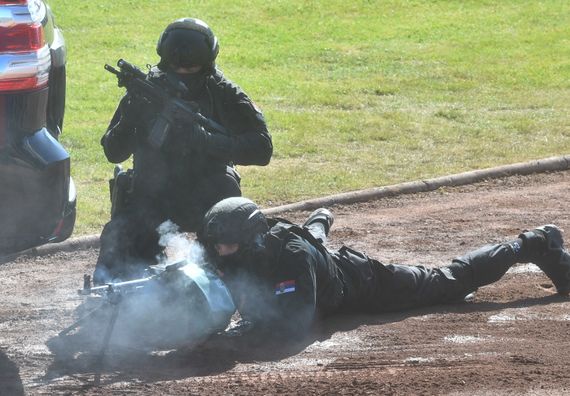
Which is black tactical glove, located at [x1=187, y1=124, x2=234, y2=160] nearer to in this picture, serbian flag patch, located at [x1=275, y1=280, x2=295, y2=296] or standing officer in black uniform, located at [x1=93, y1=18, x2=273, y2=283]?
standing officer in black uniform, located at [x1=93, y1=18, x2=273, y2=283]

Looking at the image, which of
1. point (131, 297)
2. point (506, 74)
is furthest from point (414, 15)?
point (131, 297)

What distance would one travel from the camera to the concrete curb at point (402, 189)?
8.93m

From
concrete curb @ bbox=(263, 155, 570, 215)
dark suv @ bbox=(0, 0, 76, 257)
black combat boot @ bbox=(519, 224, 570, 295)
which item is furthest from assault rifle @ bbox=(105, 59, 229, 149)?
concrete curb @ bbox=(263, 155, 570, 215)

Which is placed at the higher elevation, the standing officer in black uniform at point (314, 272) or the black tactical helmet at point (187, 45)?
the black tactical helmet at point (187, 45)

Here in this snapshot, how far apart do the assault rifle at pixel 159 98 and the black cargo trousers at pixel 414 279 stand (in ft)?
3.87

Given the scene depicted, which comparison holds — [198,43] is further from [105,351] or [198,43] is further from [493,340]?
[493,340]

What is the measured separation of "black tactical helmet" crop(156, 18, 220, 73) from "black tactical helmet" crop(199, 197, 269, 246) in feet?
3.63

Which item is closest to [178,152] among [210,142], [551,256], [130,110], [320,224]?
[210,142]

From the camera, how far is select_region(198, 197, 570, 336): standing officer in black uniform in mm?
6715

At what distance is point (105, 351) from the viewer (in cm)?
666

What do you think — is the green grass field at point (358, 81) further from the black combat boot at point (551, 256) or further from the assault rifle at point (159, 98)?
the black combat boot at point (551, 256)

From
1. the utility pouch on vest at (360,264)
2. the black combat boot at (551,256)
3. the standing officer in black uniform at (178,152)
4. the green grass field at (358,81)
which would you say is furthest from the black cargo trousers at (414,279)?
the green grass field at (358,81)

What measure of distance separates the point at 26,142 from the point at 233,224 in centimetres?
115

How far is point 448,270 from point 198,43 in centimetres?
196
